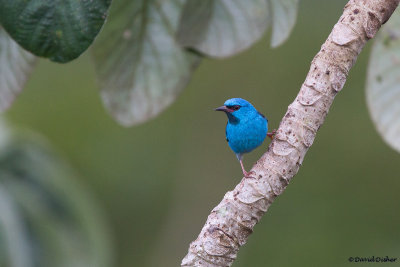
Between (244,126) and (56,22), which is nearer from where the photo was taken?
(56,22)

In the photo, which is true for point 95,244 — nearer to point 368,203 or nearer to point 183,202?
point 183,202

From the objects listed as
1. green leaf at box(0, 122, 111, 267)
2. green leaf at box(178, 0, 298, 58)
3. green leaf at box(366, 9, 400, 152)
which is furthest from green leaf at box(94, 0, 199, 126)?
green leaf at box(0, 122, 111, 267)

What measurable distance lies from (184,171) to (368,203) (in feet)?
5.42

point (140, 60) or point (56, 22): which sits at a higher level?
point (140, 60)

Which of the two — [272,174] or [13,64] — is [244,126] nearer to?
[272,174]

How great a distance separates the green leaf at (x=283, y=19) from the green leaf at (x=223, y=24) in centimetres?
5

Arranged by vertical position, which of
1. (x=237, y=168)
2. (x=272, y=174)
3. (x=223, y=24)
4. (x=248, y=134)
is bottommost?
(x=272, y=174)

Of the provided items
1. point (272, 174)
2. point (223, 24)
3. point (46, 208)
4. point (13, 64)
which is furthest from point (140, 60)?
point (46, 208)

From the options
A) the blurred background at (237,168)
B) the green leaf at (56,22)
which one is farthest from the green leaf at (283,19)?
the blurred background at (237,168)

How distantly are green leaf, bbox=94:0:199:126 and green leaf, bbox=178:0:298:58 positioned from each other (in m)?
0.16

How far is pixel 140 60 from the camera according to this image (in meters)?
2.24

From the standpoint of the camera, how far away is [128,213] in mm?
5574

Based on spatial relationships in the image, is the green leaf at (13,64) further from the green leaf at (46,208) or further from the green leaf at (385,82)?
the green leaf at (385,82)

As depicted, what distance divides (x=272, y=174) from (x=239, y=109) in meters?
0.56
